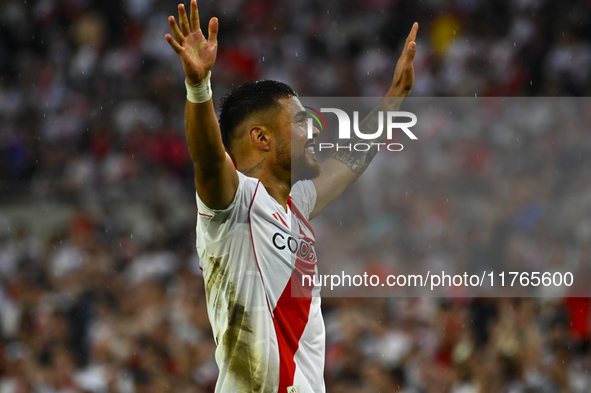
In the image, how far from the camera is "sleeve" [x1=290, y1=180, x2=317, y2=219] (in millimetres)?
3796

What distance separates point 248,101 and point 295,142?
1.02 ft

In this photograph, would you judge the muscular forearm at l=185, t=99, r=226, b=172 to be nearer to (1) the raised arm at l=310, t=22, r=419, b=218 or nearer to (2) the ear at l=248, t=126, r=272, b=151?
(2) the ear at l=248, t=126, r=272, b=151

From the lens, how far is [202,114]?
2824 mm

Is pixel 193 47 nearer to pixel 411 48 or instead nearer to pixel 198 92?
pixel 198 92

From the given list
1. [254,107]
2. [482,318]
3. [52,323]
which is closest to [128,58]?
[52,323]

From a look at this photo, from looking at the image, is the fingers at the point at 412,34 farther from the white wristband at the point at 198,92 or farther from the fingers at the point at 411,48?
→ the white wristband at the point at 198,92

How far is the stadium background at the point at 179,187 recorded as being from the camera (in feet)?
20.9

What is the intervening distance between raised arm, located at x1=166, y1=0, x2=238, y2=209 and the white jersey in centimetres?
15

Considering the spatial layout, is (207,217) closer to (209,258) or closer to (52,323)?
(209,258)

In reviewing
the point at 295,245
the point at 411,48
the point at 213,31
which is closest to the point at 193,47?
the point at 213,31

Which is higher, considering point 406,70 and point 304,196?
point 406,70

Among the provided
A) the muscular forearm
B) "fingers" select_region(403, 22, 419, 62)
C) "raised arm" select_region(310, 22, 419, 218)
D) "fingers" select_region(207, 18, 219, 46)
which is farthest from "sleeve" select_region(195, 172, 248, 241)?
"fingers" select_region(403, 22, 419, 62)

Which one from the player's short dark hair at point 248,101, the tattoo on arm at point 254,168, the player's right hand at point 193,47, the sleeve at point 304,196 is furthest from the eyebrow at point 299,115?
the player's right hand at point 193,47

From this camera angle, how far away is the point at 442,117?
9.09 m
